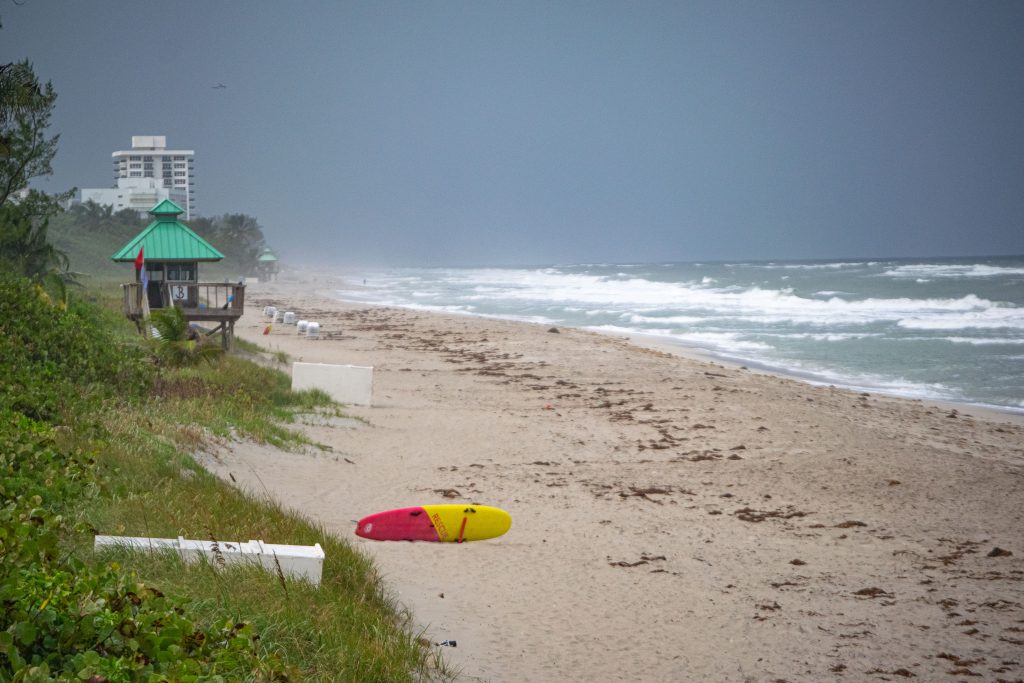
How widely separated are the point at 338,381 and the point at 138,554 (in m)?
10.6

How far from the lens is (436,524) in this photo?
8.48 m

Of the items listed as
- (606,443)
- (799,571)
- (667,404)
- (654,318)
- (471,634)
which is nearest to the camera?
(471,634)

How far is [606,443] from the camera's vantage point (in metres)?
13.7

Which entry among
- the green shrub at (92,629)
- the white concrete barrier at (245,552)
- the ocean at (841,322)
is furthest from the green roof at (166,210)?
the green shrub at (92,629)

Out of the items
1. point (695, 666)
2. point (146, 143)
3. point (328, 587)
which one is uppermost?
point (146, 143)

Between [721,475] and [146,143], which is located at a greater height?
[146,143]

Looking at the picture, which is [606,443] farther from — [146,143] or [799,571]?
[146,143]

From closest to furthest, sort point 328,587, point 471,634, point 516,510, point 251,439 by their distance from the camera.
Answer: point 328,587, point 471,634, point 516,510, point 251,439

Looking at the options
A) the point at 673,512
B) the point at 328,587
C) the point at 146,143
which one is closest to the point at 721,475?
the point at 673,512

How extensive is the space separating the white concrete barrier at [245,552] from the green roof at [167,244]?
15518 millimetres

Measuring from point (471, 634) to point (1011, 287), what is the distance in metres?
63.7

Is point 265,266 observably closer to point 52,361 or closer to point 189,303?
point 189,303

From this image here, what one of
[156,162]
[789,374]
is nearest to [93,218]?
[789,374]

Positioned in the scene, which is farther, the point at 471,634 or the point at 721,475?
the point at 721,475
